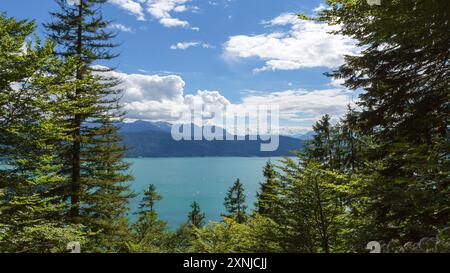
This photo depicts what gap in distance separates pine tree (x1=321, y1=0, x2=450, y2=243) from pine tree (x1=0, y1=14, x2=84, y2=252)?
10.1 m

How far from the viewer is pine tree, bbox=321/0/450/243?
5.54m

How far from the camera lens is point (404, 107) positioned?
9047 millimetres

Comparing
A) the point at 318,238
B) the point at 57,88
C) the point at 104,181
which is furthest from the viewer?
the point at 104,181

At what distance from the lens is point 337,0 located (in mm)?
6551

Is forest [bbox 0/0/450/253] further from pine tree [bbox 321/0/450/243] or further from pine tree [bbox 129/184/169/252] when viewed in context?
pine tree [bbox 129/184/169/252]

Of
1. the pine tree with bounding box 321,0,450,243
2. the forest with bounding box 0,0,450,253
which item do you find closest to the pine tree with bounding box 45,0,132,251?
the forest with bounding box 0,0,450,253

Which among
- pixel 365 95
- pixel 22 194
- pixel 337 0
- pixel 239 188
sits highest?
pixel 337 0

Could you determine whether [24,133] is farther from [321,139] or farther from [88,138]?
[321,139]

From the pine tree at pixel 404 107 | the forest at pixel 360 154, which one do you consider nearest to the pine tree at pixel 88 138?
the forest at pixel 360 154

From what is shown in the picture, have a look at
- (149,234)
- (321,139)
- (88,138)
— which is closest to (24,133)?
(88,138)

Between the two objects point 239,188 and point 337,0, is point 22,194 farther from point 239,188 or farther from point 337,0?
point 239,188

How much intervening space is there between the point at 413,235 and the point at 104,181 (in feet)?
50.3

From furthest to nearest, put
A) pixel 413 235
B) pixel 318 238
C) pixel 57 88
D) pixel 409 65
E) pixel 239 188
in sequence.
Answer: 1. pixel 239 188
2. pixel 57 88
3. pixel 318 238
4. pixel 409 65
5. pixel 413 235
